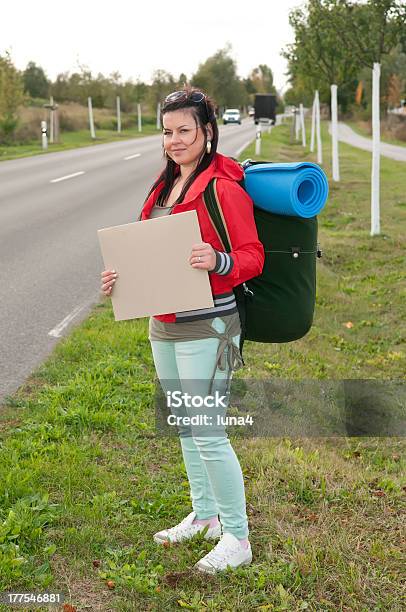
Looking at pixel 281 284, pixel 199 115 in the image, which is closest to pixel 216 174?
pixel 199 115

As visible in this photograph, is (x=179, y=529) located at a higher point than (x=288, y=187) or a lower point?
lower

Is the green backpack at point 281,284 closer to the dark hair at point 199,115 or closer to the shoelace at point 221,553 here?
the dark hair at point 199,115

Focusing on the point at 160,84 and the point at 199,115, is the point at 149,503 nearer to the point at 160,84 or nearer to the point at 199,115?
the point at 199,115

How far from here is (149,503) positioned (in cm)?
360

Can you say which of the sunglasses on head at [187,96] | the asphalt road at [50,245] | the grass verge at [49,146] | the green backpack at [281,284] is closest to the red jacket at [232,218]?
the green backpack at [281,284]

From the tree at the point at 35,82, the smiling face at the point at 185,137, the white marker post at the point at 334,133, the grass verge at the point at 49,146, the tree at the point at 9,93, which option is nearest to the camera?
the smiling face at the point at 185,137

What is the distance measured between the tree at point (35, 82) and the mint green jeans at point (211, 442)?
74.7m

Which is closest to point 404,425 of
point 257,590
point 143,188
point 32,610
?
point 257,590

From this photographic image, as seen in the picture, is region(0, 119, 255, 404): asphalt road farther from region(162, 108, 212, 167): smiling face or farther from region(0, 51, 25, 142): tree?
region(0, 51, 25, 142): tree

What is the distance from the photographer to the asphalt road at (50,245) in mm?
6494

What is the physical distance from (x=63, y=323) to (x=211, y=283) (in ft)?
14.0

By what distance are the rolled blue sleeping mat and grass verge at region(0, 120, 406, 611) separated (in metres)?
1.45

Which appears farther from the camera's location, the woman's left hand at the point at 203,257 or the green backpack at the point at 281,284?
the green backpack at the point at 281,284

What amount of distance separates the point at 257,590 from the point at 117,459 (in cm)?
130
